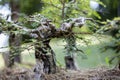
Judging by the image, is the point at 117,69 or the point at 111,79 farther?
Result: the point at 117,69

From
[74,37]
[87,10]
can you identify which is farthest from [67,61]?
[74,37]

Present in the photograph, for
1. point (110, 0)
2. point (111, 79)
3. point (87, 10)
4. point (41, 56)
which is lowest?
point (111, 79)

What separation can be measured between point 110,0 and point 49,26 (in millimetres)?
3120

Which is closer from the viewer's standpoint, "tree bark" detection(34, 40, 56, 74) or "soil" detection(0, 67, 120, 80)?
Answer: "tree bark" detection(34, 40, 56, 74)

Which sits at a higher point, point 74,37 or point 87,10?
point 87,10

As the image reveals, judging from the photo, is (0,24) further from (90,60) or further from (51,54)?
(90,60)

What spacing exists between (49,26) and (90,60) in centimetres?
199

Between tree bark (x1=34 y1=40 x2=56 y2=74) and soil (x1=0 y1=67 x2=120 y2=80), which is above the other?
tree bark (x1=34 y1=40 x2=56 y2=74)

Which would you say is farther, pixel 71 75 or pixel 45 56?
pixel 71 75

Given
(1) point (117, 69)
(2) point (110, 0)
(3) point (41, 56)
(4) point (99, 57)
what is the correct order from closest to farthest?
(3) point (41, 56), (1) point (117, 69), (4) point (99, 57), (2) point (110, 0)

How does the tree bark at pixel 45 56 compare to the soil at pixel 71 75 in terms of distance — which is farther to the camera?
the soil at pixel 71 75

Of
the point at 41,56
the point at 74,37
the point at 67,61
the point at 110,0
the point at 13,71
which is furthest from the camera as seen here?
the point at 110,0

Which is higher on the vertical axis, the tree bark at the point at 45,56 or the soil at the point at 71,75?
the tree bark at the point at 45,56

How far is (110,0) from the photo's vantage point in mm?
4586
